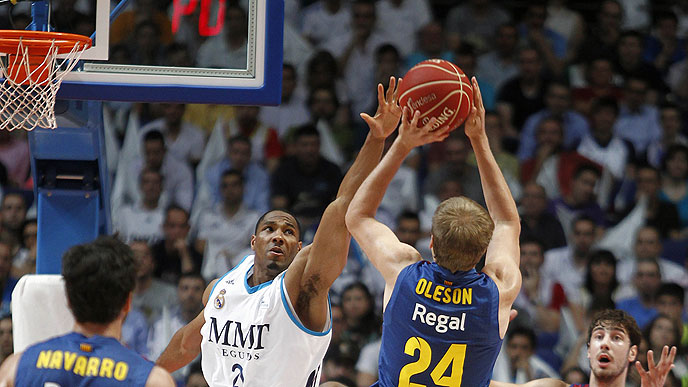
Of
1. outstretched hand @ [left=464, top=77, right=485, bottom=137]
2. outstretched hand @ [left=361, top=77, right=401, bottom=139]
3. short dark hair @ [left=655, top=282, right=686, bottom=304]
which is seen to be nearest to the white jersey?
outstretched hand @ [left=361, top=77, right=401, bottom=139]

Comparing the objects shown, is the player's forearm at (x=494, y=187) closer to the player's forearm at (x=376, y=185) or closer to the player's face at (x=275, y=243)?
the player's forearm at (x=376, y=185)

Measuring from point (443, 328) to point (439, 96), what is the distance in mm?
1117

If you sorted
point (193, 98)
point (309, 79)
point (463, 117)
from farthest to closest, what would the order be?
point (309, 79) → point (193, 98) → point (463, 117)

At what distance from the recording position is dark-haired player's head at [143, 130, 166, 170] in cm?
824

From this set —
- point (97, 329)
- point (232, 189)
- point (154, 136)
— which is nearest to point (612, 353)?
point (97, 329)

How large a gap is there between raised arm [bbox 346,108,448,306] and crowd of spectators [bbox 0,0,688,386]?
2.94 metres

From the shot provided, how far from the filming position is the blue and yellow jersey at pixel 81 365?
3.10m

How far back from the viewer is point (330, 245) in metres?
4.52

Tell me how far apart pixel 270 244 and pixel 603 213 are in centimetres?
433

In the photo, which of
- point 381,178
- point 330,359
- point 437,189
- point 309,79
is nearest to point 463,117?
point 381,178

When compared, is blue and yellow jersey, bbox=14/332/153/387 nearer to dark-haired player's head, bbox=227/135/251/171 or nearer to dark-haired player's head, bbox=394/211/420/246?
dark-haired player's head, bbox=394/211/420/246

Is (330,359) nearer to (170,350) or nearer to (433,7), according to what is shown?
(170,350)

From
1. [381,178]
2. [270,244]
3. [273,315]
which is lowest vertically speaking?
[273,315]

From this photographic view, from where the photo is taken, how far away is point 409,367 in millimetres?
3867
